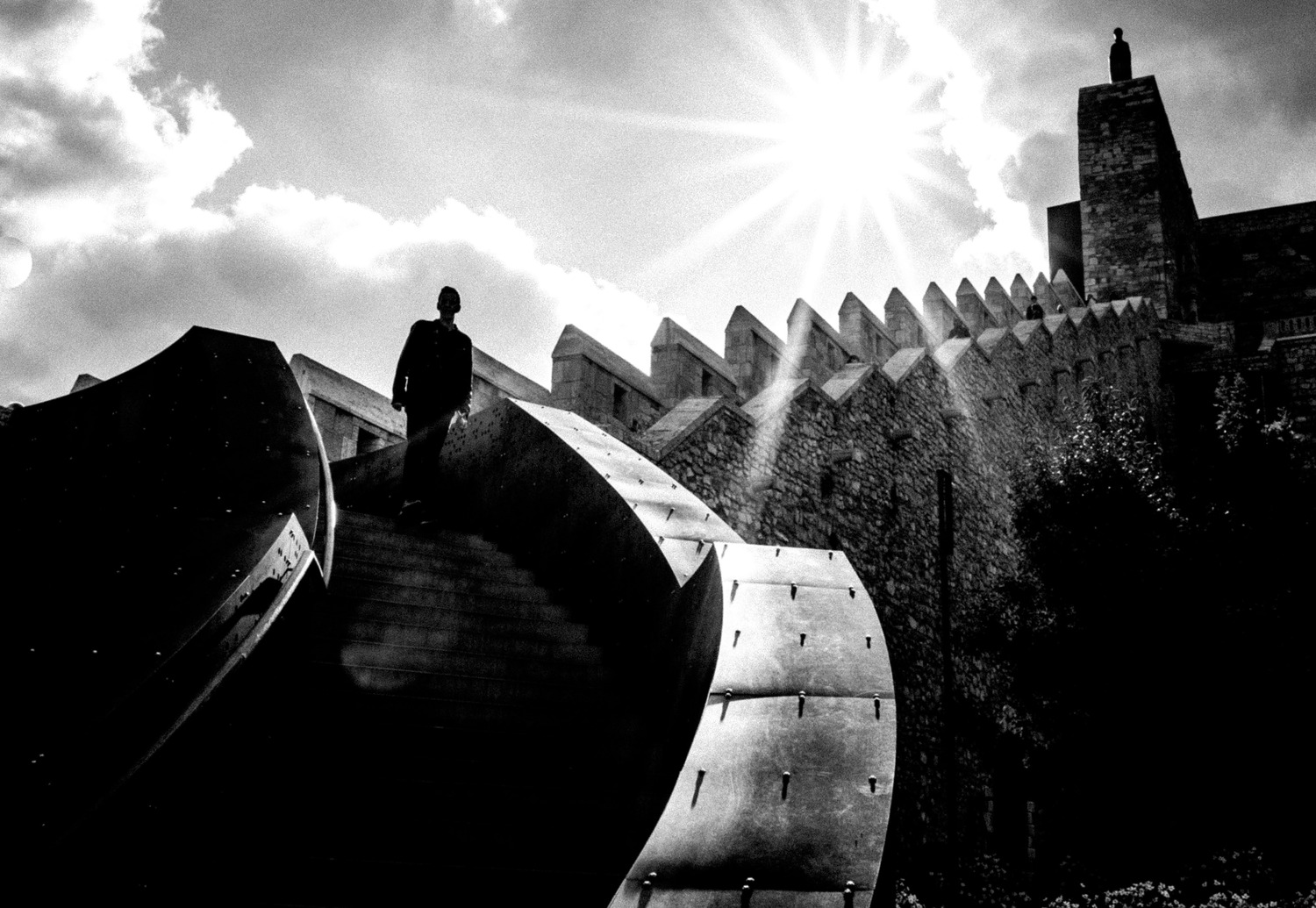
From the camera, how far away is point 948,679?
12.6 metres

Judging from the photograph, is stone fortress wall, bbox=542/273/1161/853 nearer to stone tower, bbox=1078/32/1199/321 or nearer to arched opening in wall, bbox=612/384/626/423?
arched opening in wall, bbox=612/384/626/423

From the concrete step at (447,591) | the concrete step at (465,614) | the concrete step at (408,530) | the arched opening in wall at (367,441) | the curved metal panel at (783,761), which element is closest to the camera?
→ the curved metal panel at (783,761)

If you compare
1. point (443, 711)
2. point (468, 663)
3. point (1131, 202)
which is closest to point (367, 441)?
point (468, 663)

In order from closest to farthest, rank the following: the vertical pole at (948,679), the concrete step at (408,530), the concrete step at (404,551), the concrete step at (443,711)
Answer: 1. the concrete step at (443,711)
2. the concrete step at (404,551)
3. the concrete step at (408,530)
4. the vertical pole at (948,679)

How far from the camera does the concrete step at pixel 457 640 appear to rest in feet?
16.6

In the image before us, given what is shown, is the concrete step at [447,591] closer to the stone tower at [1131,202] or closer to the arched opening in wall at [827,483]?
the arched opening in wall at [827,483]

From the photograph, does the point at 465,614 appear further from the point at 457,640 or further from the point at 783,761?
the point at 783,761

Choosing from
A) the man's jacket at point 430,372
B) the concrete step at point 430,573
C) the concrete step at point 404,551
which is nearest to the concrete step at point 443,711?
the concrete step at point 430,573

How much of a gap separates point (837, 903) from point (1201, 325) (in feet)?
93.5

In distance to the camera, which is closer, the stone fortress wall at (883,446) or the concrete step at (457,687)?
the concrete step at (457,687)

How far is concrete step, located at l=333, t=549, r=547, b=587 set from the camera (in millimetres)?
5727

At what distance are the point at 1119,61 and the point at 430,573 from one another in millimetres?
31680

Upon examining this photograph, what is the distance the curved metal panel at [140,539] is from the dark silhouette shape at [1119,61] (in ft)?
103

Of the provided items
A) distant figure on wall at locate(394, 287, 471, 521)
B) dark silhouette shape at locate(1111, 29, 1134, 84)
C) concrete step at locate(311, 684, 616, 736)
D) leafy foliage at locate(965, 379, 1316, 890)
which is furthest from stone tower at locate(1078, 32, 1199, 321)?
concrete step at locate(311, 684, 616, 736)
